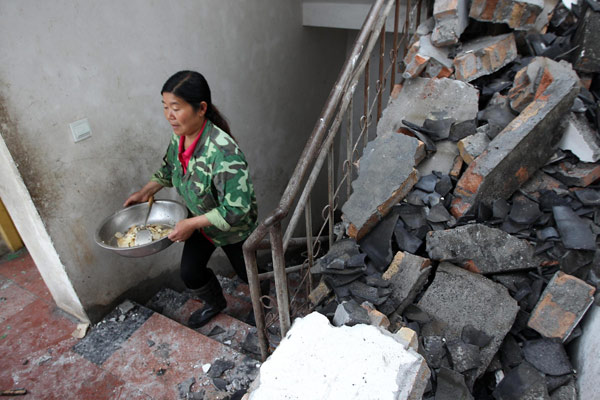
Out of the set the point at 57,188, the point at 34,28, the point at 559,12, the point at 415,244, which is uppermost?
the point at 34,28

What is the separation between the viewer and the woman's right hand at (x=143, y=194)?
2.77 metres

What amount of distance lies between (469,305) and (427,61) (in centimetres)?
183

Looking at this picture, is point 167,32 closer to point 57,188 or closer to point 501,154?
point 57,188

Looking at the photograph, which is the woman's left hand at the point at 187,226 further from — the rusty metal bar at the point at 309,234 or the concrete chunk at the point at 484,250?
the concrete chunk at the point at 484,250

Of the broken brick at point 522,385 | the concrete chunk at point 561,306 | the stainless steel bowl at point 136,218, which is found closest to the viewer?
the broken brick at point 522,385

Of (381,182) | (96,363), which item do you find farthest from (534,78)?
(96,363)

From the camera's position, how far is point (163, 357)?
8.89 feet

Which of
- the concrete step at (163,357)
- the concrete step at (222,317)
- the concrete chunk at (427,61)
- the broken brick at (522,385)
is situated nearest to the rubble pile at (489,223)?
the broken brick at (522,385)

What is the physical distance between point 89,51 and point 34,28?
1.13ft

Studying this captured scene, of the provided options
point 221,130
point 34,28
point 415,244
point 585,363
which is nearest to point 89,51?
point 34,28

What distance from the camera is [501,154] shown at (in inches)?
90.0

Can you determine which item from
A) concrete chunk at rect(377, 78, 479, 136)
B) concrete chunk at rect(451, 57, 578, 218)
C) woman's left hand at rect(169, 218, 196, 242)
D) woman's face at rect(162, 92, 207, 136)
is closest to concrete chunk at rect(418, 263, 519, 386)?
concrete chunk at rect(451, 57, 578, 218)

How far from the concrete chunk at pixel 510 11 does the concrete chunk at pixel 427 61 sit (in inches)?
13.8

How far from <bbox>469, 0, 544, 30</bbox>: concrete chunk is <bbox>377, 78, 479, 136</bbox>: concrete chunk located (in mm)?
573
